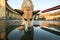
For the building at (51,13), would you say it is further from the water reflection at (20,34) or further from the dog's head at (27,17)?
the water reflection at (20,34)

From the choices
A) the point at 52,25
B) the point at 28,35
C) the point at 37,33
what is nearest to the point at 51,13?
the point at 52,25

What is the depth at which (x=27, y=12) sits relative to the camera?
1915 millimetres

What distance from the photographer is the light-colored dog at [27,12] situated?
1917 millimetres

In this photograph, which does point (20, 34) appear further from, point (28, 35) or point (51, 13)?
point (51, 13)

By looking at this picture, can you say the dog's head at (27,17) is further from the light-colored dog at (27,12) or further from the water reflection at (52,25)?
the water reflection at (52,25)

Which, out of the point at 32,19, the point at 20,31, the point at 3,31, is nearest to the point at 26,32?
the point at 20,31

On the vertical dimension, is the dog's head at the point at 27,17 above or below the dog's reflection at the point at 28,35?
above

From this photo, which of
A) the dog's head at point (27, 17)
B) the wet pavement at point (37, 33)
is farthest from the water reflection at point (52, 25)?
the dog's head at point (27, 17)

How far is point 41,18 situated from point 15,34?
1.68 ft

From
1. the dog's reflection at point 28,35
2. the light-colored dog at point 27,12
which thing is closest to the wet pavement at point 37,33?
the dog's reflection at point 28,35

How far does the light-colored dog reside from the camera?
1.92 meters

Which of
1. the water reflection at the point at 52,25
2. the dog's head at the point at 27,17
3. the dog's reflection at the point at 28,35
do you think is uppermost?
the dog's head at the point at 27,17

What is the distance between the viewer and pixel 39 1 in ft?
6.66

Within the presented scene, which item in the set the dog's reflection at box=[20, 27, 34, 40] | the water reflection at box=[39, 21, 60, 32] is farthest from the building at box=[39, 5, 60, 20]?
the dog's reflection at box=[20, 27, 34, 40]
